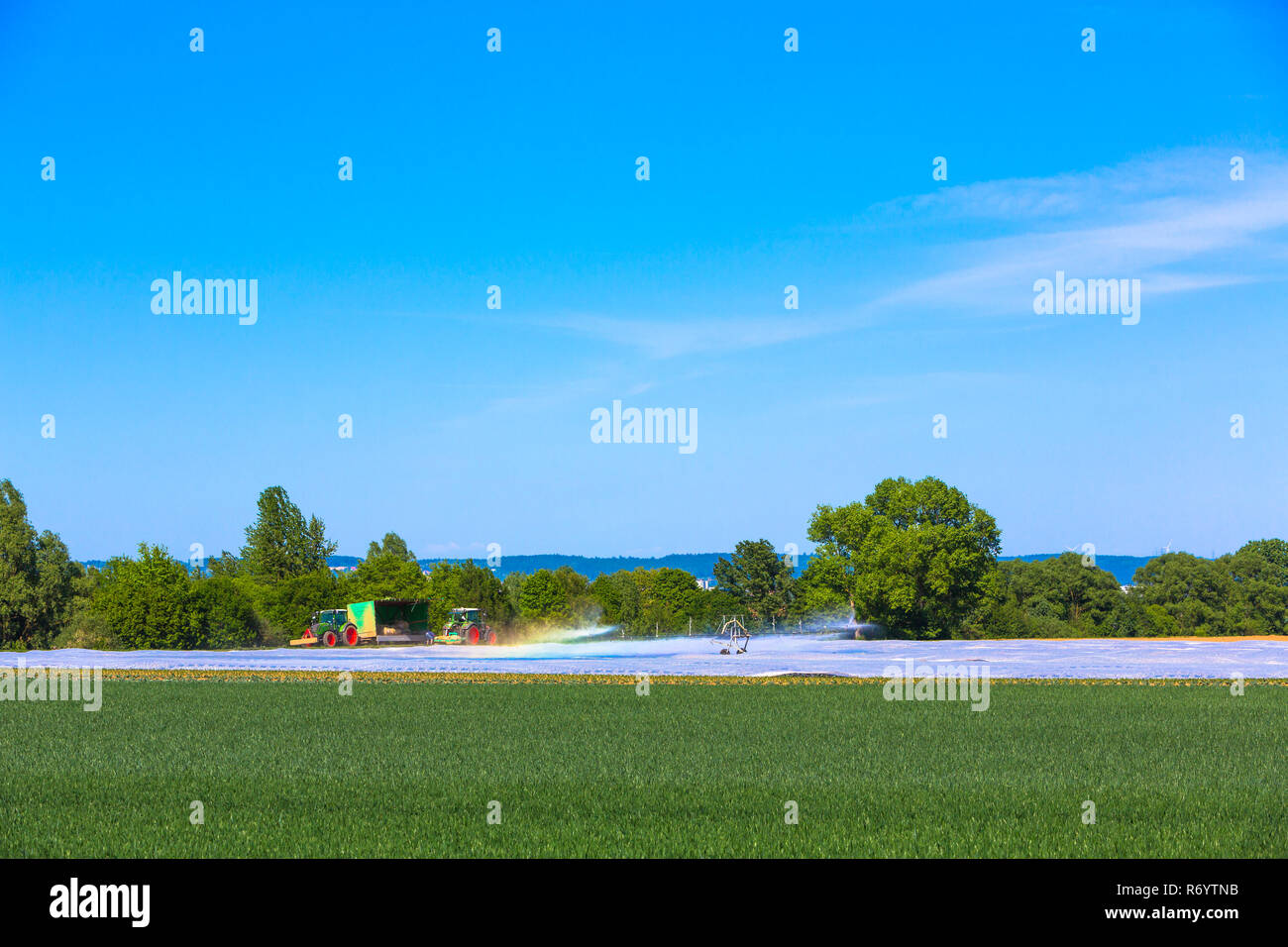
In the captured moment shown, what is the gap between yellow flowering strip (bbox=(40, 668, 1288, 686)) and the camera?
112 ft

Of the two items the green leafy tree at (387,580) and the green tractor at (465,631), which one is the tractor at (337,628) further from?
the green leafy tree at (387,580)

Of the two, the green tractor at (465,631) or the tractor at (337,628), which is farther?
the tractor at (337,628)

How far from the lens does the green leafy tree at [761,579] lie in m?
100

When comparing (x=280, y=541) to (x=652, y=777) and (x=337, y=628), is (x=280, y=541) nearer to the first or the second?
(x=337, y=628)

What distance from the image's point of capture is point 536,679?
123 feet

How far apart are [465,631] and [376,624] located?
4.65m

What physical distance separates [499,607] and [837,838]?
71.3 m

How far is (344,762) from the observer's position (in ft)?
62.2

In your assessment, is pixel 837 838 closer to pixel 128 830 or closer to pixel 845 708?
pixel 128 830

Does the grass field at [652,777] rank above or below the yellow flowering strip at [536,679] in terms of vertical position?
above

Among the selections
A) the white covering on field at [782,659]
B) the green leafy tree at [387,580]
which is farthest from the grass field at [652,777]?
the green leafy tree at [387,580]

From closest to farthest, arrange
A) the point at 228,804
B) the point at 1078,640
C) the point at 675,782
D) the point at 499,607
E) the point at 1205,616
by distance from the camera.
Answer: the point at 228,804 → the point at 675,782 → the point at 1078,640 → the point at 499,607 → the point at 1205,616

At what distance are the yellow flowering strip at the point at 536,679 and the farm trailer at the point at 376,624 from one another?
15.6 m
